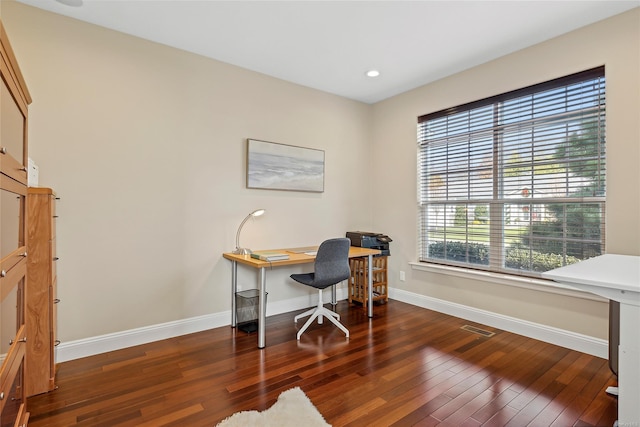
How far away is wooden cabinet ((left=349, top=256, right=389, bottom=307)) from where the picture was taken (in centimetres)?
396

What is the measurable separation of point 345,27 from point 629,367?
282 centimetres

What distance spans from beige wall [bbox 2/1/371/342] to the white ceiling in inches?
9.3

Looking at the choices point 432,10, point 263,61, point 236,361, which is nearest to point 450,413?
point 236,361

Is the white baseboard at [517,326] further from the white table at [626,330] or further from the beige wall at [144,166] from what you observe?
the beige wall at [144,166]

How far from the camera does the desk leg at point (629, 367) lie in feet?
4.93

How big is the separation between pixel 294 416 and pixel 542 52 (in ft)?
11.6

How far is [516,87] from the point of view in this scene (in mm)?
3117

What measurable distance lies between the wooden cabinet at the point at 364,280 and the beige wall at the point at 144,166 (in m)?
0.68

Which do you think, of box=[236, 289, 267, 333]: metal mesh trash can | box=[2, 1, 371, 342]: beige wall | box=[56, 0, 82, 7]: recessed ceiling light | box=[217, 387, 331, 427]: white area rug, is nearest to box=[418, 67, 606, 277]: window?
box=[2, 1, 371, 342]: beige wall

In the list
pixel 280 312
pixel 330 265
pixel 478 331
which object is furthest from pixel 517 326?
pixel 280 312

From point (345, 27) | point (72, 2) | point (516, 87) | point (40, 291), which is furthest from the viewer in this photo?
point (516, 87)

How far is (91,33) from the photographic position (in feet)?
8.63

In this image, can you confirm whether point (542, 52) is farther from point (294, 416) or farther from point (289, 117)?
point (294, 416)

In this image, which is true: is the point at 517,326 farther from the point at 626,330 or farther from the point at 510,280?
the point at 626,330
